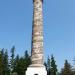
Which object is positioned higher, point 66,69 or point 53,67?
point 53,67

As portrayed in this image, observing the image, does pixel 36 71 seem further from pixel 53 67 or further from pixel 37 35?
pixel 53 67

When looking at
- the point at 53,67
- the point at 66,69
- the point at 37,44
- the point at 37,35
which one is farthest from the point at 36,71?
the point at 53,67

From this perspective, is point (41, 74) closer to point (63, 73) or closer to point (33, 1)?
point (33, 1)

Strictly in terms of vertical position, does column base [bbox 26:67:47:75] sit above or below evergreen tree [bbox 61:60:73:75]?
below

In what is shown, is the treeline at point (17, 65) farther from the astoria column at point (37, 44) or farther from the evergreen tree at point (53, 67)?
the astoria column at point (37, 44)

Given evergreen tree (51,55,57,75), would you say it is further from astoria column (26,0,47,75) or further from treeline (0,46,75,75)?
astoria column (26,0,47,75)

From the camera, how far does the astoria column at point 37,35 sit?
78.1ft

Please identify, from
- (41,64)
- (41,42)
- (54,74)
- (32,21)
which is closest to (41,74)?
(41,64)

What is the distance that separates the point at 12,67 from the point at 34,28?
71.6 metres

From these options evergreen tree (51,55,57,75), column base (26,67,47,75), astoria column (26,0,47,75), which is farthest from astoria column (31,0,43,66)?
evergreen tree (51,55,57,75)

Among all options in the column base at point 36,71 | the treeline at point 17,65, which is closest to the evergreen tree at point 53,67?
the treeline at point 17,65

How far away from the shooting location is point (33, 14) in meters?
25.1

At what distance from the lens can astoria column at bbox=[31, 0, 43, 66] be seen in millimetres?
23808

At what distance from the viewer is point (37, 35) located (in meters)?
24.6
